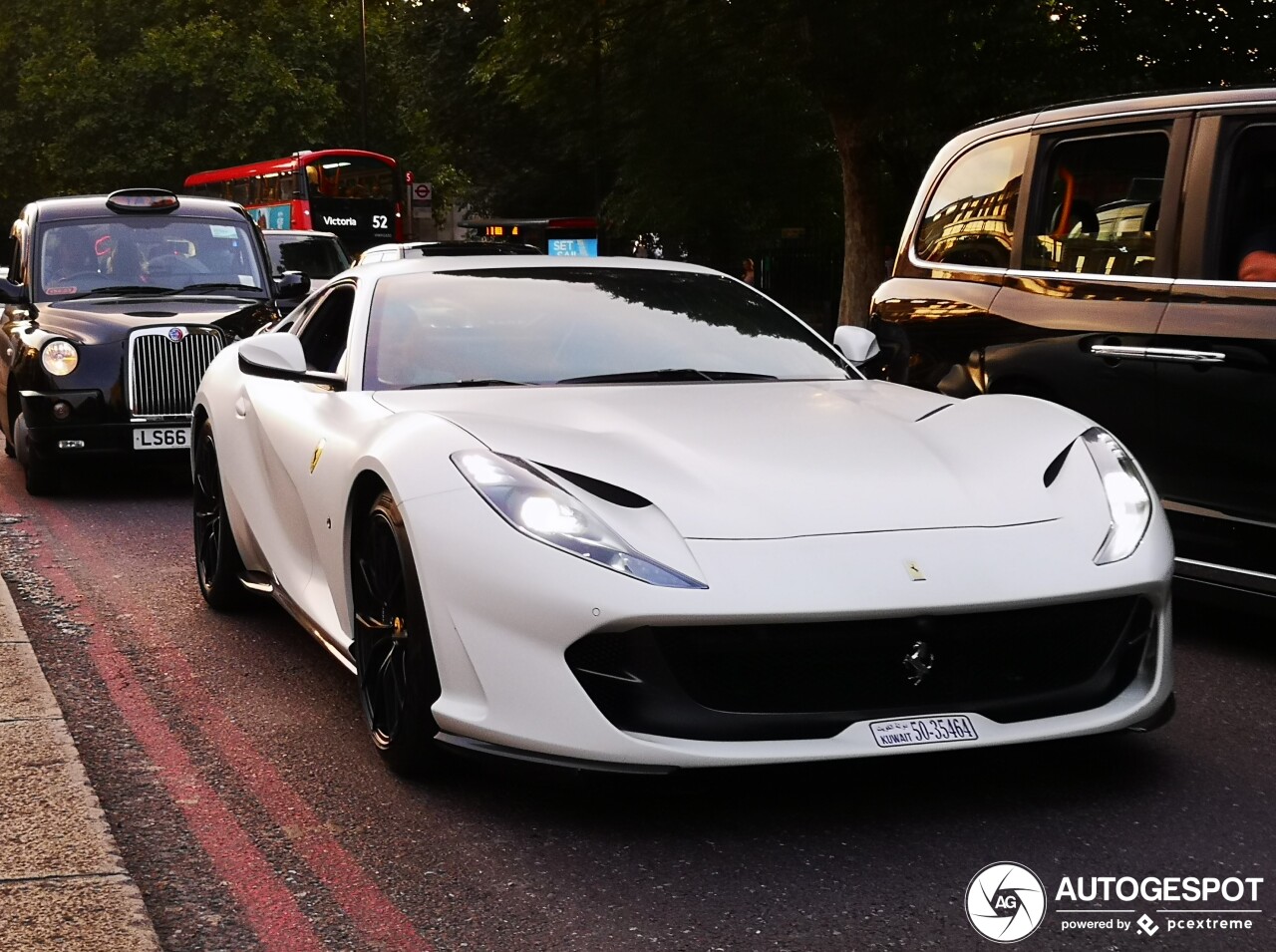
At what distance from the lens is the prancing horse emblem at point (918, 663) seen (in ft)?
Result: 13.2

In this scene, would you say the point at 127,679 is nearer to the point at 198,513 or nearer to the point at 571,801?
the point at 198,513

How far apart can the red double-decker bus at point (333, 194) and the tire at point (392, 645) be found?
3622cm

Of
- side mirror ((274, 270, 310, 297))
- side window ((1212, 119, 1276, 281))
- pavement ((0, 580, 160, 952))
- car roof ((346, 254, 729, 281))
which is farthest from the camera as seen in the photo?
side mirror ((274, 270, 310, 297))

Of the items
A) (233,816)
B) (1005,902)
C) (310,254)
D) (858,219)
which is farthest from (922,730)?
(858,219)

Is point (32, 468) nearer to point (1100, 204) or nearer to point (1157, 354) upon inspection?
point (1100, 204)

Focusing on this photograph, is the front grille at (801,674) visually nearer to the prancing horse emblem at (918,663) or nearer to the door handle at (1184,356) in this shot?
the prancing horse emblem at (918,663)

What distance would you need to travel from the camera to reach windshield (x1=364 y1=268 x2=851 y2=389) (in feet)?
17.5

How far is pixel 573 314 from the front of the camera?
5566 millimetres

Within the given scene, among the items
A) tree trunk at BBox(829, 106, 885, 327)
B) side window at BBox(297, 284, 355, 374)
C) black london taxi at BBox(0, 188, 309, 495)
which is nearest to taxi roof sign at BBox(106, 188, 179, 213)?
black london taxi at BBox(0, 188, 309, 495)

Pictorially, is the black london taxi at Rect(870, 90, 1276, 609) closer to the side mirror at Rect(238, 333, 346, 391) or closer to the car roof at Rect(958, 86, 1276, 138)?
the car roof at Rect(958, 86, 1276, 138)

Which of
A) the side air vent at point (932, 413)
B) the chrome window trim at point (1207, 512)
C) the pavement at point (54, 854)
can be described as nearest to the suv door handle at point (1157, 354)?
the chrome window trim at point (1207, 512)

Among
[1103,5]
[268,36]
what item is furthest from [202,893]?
[268,36]

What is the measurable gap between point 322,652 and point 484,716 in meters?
2.24

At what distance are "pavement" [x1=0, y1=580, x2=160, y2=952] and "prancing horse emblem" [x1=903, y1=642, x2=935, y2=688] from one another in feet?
5.51
